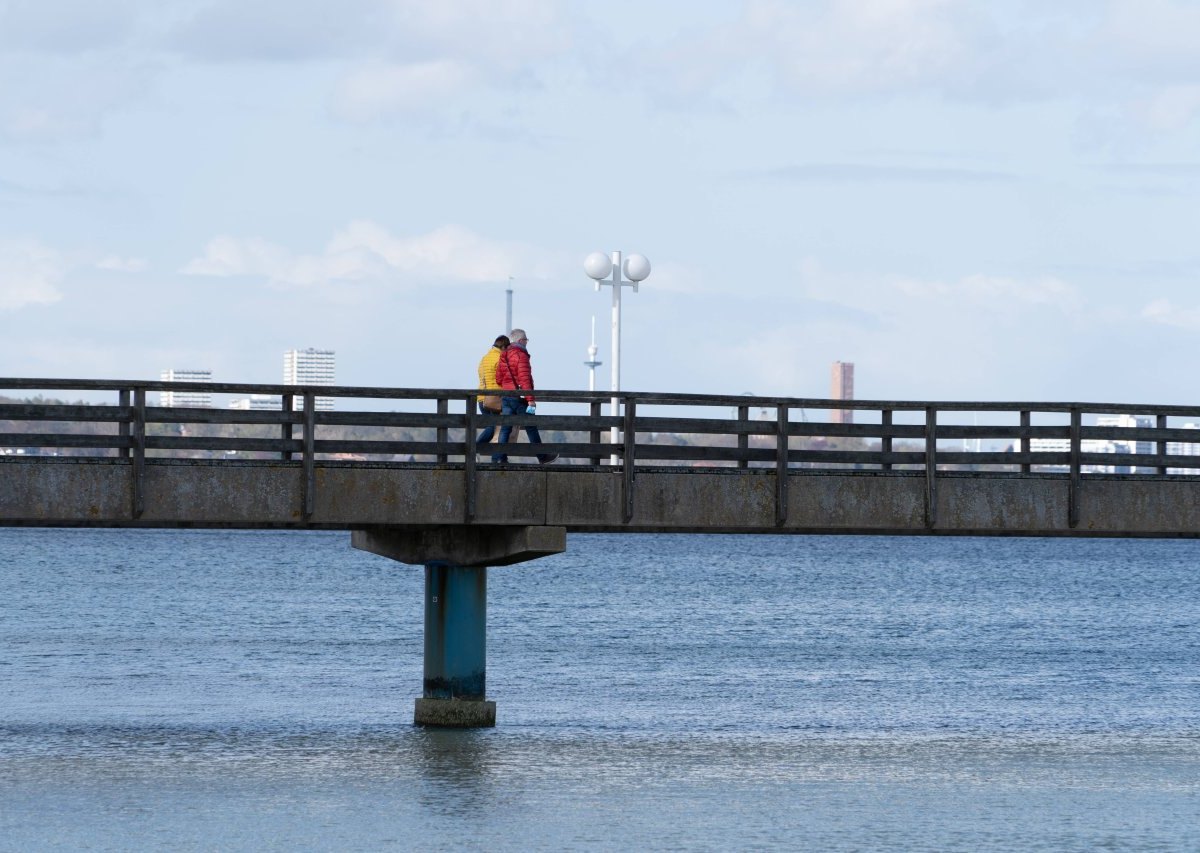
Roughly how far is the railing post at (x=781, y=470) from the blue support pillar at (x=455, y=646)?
402cm

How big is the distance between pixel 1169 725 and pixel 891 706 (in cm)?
503

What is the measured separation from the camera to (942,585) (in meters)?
98.0

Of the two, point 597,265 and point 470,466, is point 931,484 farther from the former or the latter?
point 597,265

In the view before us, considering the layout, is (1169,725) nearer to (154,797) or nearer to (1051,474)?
(1051,474)

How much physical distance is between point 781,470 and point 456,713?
5.52m

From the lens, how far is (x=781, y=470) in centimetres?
2139

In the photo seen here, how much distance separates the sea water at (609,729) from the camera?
1800cm

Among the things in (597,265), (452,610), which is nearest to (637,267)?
(597,265)

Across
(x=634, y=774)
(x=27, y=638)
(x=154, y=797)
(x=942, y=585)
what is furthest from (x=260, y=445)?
(x=942, y=585)

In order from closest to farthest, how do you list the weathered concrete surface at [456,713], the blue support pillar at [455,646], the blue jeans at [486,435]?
the blue jeans at [486,435], the blue support pillar at [455,646], the weathered concrete surface at [456,713]

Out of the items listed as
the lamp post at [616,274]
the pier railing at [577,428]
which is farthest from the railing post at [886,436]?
the lamp post at [616,274]

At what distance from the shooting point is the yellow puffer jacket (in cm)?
2211

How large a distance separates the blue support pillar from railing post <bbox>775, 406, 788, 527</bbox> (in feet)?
13.2

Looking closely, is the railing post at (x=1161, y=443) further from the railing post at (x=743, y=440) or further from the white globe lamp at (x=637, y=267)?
the white globe lamp at (x=637, y=267)
